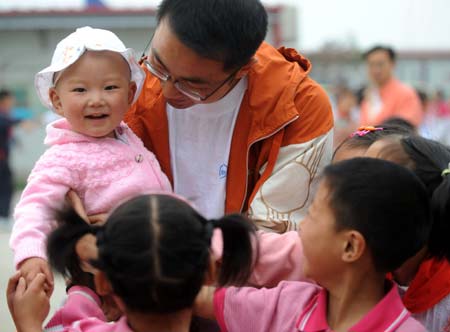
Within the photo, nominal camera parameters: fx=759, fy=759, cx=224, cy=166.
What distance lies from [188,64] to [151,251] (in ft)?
2.64

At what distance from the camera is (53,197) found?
1.98 metres

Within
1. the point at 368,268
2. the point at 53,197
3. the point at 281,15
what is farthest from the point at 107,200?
the point at 281,15

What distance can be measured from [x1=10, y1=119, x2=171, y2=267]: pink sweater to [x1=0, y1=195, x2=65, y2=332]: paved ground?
1.11 metres

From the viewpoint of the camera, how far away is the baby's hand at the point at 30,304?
5.87 ft

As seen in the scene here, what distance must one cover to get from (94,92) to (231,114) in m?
0.44

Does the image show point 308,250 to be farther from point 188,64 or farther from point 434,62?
point 434,62

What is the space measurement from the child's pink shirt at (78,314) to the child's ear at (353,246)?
0.58m

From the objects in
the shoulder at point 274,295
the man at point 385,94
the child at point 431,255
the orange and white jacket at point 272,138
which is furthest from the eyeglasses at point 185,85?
the man at point 385,94

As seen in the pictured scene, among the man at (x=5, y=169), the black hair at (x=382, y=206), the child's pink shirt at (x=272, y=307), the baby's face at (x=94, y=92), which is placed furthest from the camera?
the man at (x=5, y=169)

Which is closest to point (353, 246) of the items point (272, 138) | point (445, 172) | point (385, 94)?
point (445, 172)

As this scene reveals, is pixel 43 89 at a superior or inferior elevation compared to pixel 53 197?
superior

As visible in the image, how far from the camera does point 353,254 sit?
5.69ft

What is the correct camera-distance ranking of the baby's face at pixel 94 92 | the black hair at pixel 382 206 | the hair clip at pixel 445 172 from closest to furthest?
1. the black hair at pixel 382 206
2. the hair clip at pixel 445 172
3. the baby's face at pixel 94 92

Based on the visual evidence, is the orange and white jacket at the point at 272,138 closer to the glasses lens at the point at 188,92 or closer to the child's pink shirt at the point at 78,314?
the glasses lens at the point at 188,92
